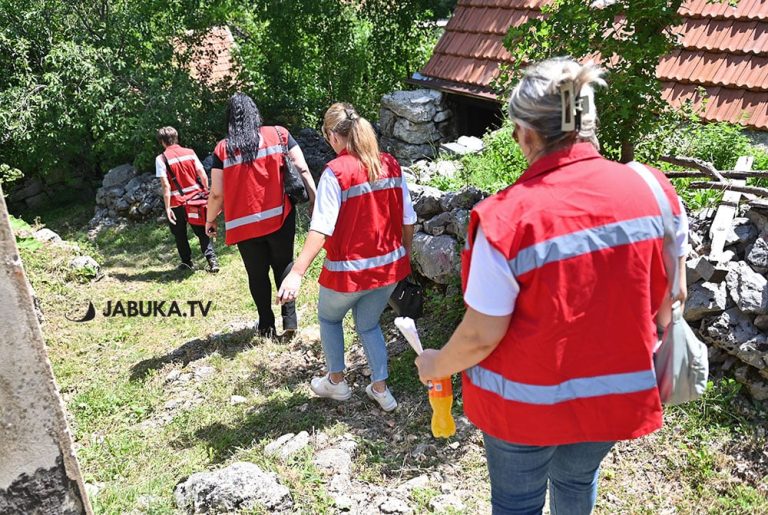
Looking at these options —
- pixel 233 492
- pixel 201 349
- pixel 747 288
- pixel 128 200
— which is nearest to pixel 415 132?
pixel 128 200

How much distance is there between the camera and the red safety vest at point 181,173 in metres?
7.13

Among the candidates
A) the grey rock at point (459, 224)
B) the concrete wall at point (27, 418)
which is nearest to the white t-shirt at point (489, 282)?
the concrete wall at point (27, 418)

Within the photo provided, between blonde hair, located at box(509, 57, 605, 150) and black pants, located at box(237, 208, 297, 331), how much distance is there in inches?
123

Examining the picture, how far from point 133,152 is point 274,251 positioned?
24.5ft

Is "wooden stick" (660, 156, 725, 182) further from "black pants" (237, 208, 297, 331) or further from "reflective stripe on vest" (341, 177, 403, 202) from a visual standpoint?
"black pants" (237, 208, 297, 331)

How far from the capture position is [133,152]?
11.4m

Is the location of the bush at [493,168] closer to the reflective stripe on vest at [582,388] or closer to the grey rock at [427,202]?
the grey rock at [427,202]

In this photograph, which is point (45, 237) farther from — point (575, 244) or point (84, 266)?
point (575, 244)

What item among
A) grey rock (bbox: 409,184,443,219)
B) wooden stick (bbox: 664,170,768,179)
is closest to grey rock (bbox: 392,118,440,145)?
grey rock (bbox: 409,184,443,219)

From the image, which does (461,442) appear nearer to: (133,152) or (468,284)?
(468,284)

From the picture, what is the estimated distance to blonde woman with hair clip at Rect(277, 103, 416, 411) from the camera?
138 inches

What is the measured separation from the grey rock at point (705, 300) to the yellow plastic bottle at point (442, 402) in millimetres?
1919

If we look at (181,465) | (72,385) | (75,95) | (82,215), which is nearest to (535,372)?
(181,465)

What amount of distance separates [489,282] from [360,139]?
6.20 ft
